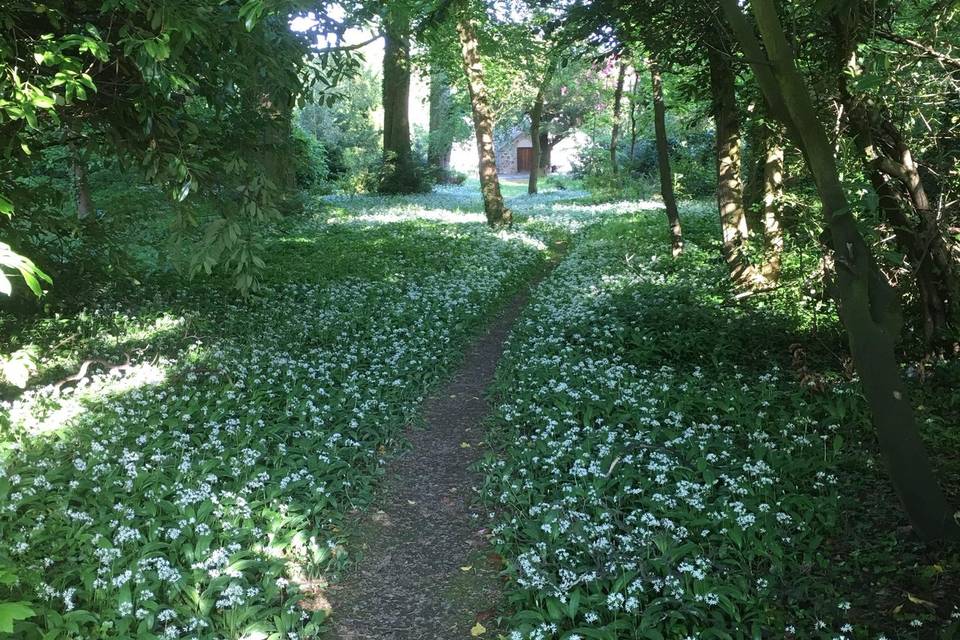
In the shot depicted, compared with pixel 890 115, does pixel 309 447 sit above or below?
below

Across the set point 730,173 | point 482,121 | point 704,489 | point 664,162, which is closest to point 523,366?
point 704,489

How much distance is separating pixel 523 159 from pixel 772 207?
54.9 m

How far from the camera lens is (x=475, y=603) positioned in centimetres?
432

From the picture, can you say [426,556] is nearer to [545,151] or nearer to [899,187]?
[899,187]

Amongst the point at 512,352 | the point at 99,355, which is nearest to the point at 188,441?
the point at 99,355

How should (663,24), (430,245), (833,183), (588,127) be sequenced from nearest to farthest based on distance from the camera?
1. (833,183)
2. (663,24)
3. (430,245)
4. (588,127)

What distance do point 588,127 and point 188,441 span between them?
124 ft

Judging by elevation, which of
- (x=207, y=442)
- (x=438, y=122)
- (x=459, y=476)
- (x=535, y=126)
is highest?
(x=438, y=122)

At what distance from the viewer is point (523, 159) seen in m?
64.3

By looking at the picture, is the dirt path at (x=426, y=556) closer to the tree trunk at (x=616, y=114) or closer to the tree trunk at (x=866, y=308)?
the tree trunk at (x=866, y=308)

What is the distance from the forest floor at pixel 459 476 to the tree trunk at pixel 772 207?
0.70 meters

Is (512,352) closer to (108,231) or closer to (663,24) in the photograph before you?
(663,24)

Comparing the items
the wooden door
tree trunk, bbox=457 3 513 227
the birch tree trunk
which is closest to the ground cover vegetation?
tree trunk, bbox=457 3 513 227

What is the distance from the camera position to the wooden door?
209 ft
